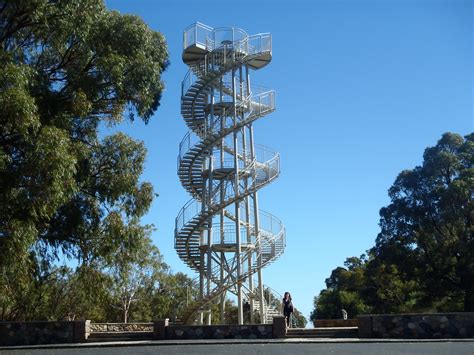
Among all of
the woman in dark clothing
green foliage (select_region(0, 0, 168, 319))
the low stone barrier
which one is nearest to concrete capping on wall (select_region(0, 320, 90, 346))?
green foliage (select_region(0, 0, 168, 319))

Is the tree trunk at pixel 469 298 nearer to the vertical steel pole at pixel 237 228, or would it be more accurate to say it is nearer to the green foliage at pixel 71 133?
the vertical steel pole at pixel 237 228

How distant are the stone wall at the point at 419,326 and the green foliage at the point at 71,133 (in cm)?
732

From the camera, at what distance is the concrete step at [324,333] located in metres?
19.1

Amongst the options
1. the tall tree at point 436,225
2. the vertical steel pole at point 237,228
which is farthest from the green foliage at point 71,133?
the tall tree at point 436,225

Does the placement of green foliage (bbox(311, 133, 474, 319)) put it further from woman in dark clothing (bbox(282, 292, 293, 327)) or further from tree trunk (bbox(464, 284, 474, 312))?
woman in dark clothing (bbox(282, 292, 293, 327))

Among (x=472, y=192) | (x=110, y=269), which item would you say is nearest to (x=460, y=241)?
(x=472, y=192)

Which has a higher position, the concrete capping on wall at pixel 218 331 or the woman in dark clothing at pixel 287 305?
the woman in dark clothing at pixel 287 305

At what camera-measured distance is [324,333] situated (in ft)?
64.2

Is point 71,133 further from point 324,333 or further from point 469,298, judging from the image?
point 469,298

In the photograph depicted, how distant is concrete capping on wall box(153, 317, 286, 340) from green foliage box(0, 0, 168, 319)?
2508 mm

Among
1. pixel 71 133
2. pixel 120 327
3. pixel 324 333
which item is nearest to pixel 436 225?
pixel 324 333

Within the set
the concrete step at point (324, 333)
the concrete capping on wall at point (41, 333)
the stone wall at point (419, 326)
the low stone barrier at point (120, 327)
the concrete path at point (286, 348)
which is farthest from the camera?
the low stone barrier at point (120, 327)

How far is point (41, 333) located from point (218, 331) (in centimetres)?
553

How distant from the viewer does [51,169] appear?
44.1 ft
